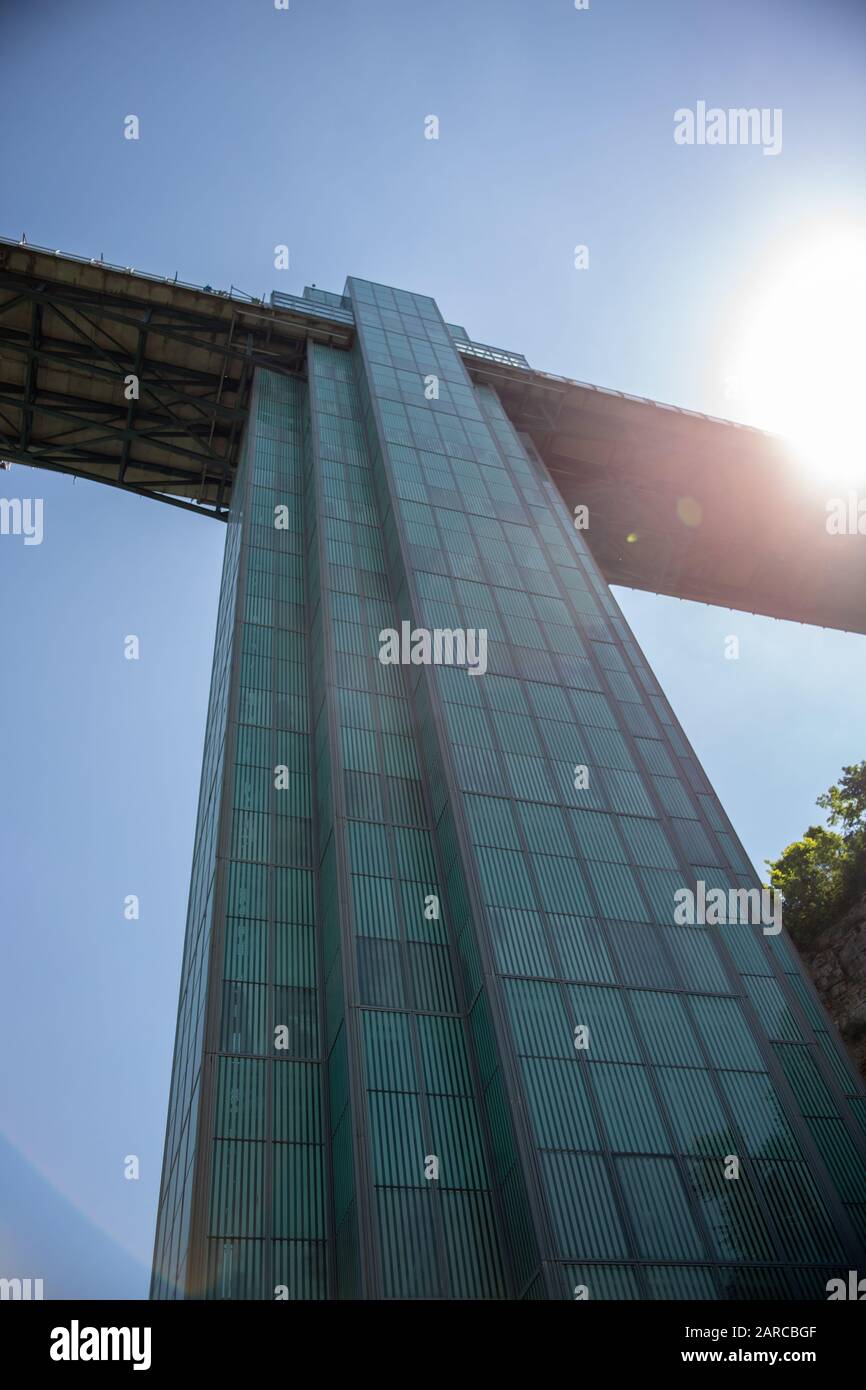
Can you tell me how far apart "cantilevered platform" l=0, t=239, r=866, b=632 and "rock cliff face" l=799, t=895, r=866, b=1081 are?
28.2 metres

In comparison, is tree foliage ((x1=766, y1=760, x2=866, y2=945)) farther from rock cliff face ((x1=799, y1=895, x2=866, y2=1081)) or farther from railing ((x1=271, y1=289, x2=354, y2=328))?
railing ((x1=271, y1=289, x2=354, y2=328))

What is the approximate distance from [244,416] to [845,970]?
130 feet

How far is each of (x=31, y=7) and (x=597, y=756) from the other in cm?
3318

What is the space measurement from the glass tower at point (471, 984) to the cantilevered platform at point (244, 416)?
18582mm

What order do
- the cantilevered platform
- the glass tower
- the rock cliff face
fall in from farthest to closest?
the cantilevered platform, the rock cliff face, the glass tower

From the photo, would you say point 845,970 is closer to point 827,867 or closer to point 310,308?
point 827,867

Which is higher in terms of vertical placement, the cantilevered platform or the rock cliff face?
the cantilevered platform

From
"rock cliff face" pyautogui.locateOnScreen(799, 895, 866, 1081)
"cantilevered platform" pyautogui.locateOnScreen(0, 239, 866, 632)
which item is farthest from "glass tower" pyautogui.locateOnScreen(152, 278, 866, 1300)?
"cantilevered platform" pyautogui.locateOnScreen(0, 239, 866, 632)

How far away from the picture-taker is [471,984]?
24562mm

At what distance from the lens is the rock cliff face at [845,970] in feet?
139

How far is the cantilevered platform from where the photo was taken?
2026 inches

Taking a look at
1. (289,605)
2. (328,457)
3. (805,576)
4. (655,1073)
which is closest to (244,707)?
(289,605)


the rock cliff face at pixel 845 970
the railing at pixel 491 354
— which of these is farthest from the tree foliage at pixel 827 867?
the railing at pixel 491 354

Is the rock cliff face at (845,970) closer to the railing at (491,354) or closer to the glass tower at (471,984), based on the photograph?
the glass tower at (471,984)
